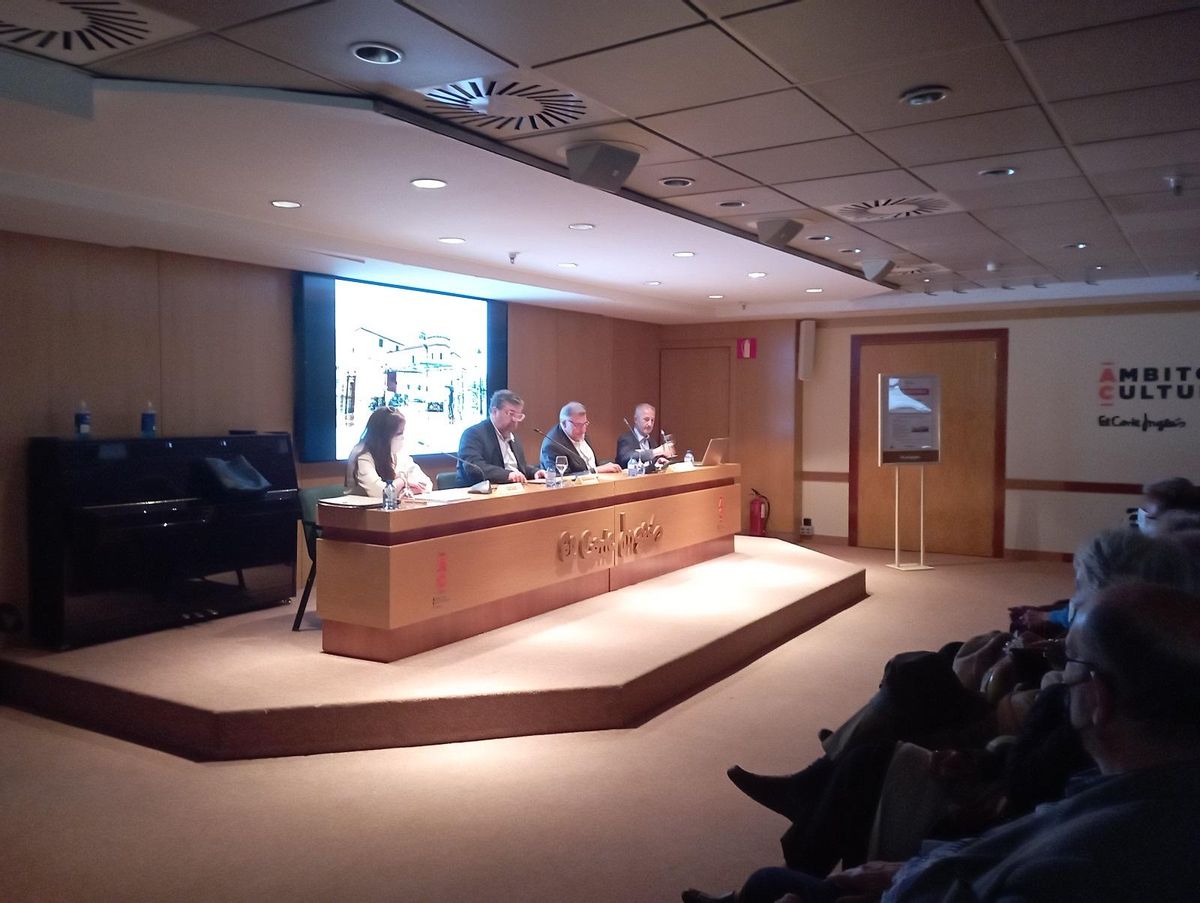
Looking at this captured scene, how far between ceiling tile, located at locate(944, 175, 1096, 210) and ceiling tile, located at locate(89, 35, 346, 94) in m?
3.37

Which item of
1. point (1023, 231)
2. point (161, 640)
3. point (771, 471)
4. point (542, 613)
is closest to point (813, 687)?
point (542, 613)

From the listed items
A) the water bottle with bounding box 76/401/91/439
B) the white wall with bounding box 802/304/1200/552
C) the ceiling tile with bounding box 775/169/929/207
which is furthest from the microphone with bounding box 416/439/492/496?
the white wall with bounding box 802/304/1200/552

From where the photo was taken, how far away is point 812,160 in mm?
4195

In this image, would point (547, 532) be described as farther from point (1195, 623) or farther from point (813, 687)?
point (1195, 623)

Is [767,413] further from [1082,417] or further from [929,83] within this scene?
[929,83]

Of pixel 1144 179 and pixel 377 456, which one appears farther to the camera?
pixel 377 456

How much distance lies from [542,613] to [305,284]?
2.99m

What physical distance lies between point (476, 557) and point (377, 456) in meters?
0.89

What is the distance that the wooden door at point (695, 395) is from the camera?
10508mm

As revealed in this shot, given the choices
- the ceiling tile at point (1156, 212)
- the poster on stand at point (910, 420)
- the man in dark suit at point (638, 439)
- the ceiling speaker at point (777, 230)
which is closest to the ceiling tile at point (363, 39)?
the ceiling speaker at point (777, 230)

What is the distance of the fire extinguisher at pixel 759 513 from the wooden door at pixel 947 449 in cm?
100

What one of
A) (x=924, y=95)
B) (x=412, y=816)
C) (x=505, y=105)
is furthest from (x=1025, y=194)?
(x=412, y=816)

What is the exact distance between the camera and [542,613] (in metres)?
5.57

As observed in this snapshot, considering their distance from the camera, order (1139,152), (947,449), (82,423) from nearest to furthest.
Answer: (1139,152)
(82,423)
(947,449)
